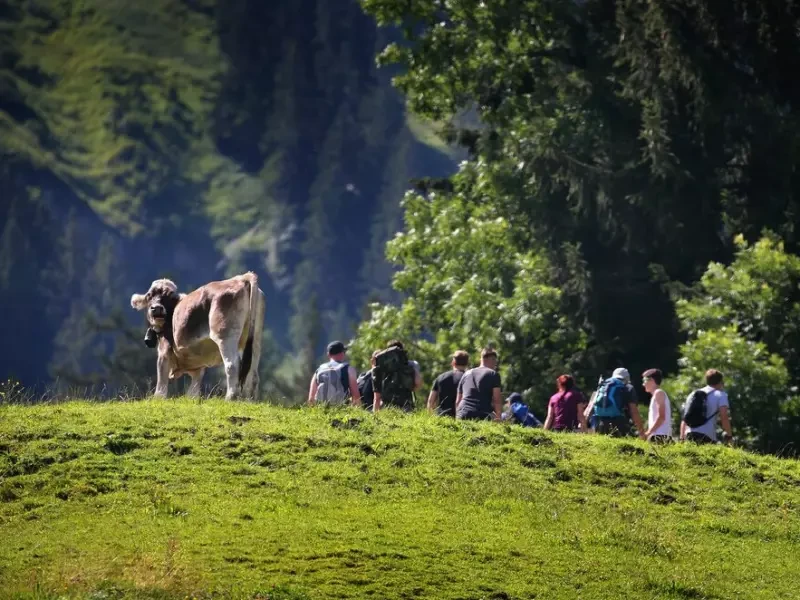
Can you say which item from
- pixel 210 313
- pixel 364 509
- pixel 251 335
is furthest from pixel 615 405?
pixel 364 509

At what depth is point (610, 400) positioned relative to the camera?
22.8 meters

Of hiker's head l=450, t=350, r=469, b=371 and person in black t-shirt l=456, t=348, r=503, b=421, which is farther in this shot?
hiker's head l=450, t=350, r=469, b=371

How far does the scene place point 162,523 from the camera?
15.8 metres

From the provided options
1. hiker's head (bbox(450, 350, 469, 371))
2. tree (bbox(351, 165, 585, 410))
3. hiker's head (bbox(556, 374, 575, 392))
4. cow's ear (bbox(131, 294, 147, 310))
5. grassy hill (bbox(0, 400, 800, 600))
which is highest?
tree (bbox(351, 165, 585, 410))

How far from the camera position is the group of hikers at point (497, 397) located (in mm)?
22609

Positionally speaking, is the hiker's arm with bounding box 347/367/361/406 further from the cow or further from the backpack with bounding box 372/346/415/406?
the cow

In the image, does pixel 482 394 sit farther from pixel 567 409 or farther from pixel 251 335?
pixel 251 335

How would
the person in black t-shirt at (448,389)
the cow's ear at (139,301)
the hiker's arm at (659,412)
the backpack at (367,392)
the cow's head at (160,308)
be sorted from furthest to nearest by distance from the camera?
the cow's ear at (139,301)
the backpack at (367,392)
the cow's head at (160,308)
the person in black t-shirt at (448,389)
the hiker's arm at (659,412)

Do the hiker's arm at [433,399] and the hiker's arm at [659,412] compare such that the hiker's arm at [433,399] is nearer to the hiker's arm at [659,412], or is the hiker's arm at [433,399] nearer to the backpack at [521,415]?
the backpack at [521,415]

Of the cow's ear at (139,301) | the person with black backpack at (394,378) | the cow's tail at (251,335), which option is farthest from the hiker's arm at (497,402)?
the cow's ear at (139,301)

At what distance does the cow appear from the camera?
22.8 metres

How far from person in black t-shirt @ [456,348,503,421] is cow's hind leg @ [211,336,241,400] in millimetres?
3453

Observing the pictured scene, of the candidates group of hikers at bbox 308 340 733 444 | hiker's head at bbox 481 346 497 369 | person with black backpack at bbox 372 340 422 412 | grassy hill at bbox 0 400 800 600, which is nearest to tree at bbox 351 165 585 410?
group of hikers at bbox 308 340 733 444

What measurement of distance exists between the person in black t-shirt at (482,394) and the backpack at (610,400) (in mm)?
1604
